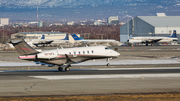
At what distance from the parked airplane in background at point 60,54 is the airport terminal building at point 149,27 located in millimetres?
98840

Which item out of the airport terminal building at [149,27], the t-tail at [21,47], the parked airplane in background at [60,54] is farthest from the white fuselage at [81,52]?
the airport terminal building at [149,27]

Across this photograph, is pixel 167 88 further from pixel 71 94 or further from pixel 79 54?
pixel 79 54

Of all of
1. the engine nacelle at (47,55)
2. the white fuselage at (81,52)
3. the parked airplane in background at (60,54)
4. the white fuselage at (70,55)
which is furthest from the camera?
the white fuselage at (81,52)

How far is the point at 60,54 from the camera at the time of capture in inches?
1373

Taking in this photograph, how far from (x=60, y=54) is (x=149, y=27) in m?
108

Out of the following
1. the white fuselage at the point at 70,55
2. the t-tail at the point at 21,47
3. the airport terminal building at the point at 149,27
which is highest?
the airport terminal building at the point at 149,27

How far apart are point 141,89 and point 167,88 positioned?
6.92 feet

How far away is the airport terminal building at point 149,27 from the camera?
5394 inches

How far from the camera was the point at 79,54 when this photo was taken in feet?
116

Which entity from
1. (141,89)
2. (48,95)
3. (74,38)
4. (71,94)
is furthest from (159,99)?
(74,38)

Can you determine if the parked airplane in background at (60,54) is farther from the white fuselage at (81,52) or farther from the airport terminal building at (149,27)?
the airport terminal building at (149,27)

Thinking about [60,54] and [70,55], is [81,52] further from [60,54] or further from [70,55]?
[60,54]

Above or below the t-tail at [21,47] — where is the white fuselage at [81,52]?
below

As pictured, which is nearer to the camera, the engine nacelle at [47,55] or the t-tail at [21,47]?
the t-tail at [21,47]
